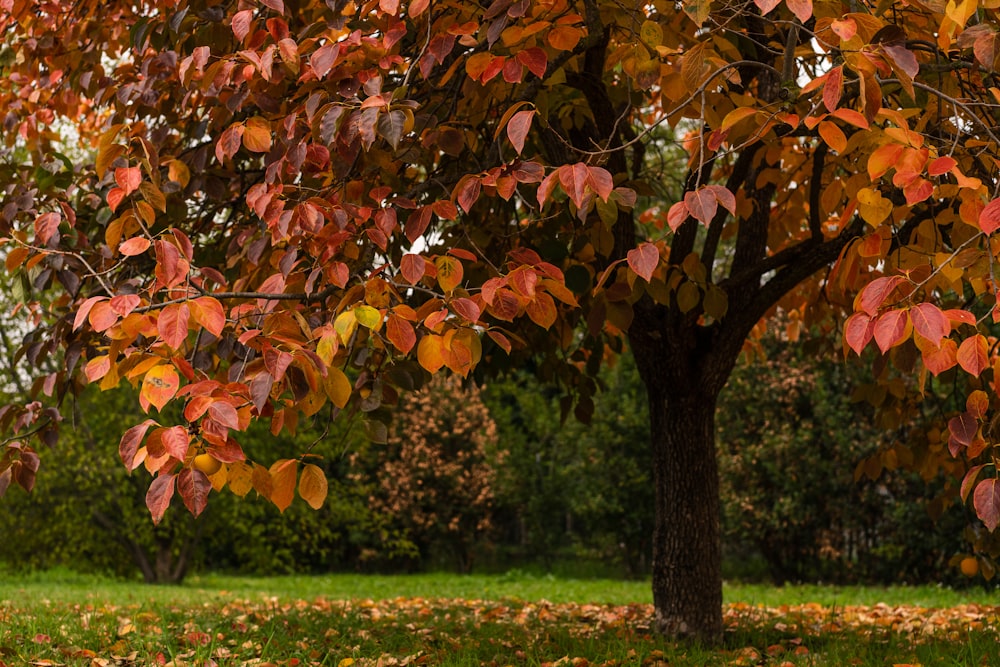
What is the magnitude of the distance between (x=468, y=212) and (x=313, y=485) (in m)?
1.33

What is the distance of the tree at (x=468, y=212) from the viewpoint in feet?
7.07

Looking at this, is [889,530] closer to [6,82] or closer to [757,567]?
[757,567]

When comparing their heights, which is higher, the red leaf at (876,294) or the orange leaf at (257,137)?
the orange leaf at (257,137)

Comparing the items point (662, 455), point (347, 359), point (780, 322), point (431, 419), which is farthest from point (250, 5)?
point (431, 419)

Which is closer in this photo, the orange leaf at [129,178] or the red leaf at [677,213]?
the red leaf at [677,213]

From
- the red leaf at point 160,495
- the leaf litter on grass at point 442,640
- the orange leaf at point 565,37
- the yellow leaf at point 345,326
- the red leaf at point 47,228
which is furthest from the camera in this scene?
the leaf litter on grass at point 442,640

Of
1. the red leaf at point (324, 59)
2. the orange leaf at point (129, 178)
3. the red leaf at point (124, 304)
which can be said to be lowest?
the red leaf at point (124, 304)

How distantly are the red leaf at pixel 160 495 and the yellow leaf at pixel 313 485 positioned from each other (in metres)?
0.31

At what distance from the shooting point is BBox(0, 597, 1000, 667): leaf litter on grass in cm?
370

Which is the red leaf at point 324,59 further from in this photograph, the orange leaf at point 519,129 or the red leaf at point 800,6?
the red leaf at point 800,6

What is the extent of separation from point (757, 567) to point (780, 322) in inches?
200

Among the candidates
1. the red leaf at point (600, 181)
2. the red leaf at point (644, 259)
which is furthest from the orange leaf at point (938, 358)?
the red leaf at point (600, 181)

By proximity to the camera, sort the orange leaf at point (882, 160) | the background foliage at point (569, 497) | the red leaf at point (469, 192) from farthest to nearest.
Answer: the background foliage at point (569, 497) < the red leaf at point (469, 192) < the orange leaf at point (882, 160)

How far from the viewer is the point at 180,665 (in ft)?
10.9
